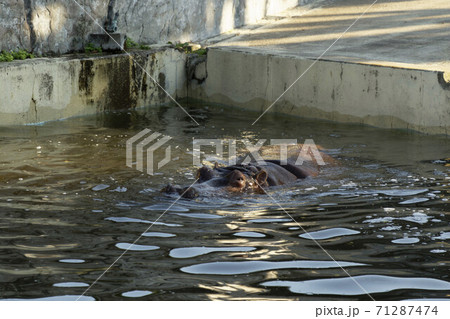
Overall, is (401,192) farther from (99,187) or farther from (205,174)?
(99,187)

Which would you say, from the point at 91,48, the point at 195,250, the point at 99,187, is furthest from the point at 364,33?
the point at 195,250

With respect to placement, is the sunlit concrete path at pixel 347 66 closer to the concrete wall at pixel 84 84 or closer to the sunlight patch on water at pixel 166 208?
the concrete wall at pixel 84 84

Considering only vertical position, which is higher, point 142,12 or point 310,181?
point 142,12

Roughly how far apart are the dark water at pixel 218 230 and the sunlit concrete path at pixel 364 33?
295 centimetres

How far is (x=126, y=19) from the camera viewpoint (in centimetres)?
1405

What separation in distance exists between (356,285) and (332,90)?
7.74 metres

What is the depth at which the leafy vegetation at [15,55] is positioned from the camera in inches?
463

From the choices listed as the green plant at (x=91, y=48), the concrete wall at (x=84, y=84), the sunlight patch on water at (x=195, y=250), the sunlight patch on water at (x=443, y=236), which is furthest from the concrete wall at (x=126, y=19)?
the sunlight patch on water at (x=443, y=236)

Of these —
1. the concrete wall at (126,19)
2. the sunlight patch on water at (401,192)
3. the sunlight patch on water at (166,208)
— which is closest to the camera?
the sunlight patch on water at (166,208)

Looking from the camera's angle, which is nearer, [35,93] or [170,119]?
[35,93]

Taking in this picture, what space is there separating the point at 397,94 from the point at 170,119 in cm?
385
